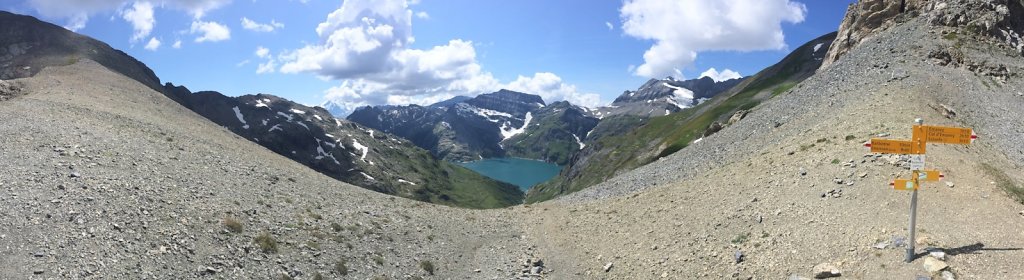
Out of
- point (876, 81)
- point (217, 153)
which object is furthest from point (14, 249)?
point (876, 81)

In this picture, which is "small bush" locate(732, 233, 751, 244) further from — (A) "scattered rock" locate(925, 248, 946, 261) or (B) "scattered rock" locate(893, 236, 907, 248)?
(A) "scattered rock" locate(925, 248, 946, 261)

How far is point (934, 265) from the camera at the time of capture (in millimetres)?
14344

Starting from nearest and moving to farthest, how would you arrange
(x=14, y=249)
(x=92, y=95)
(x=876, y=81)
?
(x=14, y=249) < (x=876, y=81) < (x=92, y=95)

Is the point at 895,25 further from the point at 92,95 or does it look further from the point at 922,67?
the point at 92,95

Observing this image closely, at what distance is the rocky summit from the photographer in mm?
17141

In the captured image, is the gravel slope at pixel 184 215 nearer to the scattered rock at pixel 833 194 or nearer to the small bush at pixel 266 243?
the small bush at pixel 266 243

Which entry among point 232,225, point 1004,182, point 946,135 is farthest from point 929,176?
point 232,225

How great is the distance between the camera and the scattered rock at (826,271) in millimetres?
16031

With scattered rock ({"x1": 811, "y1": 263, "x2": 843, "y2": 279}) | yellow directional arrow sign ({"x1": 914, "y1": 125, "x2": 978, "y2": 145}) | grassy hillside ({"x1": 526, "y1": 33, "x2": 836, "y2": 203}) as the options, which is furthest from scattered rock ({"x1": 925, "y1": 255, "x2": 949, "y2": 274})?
grassy hillside ({"x1": 526, "y1": 33, "x2": 836, "y2": 203})

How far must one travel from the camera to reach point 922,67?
134ft

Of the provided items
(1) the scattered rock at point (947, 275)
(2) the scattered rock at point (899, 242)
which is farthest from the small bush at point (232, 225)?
(1) the scattered rock at point (947, 275)

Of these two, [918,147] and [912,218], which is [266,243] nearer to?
[912,218]

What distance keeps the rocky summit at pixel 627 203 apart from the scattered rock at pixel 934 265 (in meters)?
0.07

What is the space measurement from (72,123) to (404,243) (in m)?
24.6
